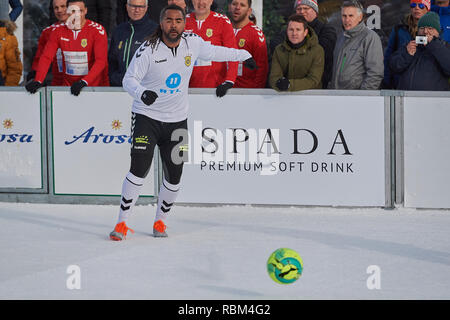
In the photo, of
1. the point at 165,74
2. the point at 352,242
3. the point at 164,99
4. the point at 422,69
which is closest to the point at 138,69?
the point at 165,74

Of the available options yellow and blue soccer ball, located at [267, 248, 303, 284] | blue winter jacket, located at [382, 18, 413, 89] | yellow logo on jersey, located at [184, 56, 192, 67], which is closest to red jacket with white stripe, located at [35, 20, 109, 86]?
yellow logo on jersey, located at [184, 56, 192, 67]

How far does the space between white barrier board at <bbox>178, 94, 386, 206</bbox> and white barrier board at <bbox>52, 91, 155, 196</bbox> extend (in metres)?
0.79

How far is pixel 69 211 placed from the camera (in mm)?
9898

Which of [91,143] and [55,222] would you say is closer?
[55,222]

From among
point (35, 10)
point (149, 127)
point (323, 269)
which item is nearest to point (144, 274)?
point (323, 269)

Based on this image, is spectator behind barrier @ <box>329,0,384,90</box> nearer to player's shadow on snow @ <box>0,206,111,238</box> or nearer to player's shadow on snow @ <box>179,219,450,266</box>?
player's shadow on snow @ <box>179,219,450,266</box>

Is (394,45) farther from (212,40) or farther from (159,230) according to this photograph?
(159,230)

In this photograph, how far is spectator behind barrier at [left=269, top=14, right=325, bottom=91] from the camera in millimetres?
9859

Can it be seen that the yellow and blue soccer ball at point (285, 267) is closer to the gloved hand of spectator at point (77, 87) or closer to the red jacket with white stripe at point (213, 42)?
the red jacket with white stripe at point (213, 42)

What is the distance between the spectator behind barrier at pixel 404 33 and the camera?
10.1 m

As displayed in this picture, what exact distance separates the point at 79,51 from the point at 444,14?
4391 mm

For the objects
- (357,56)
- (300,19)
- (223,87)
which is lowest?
(223,87)

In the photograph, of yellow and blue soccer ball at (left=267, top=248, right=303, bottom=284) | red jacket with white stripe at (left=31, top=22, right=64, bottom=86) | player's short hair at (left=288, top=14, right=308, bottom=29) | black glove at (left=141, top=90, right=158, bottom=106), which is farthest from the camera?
red jacket with white stripe at (left=31, top=22, right=64, bottom=86)

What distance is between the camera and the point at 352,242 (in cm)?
802
